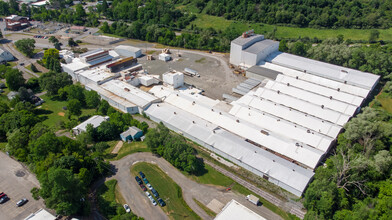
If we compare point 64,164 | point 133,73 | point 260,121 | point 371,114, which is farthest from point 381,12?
point 64,164

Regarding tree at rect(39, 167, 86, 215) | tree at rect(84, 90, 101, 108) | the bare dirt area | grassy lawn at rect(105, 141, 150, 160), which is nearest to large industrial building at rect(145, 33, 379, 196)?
the bare dirt area

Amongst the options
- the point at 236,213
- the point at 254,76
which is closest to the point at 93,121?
the point at 236,213

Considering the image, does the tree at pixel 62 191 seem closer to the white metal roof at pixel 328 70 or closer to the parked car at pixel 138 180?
the parked car at pixel 138 180

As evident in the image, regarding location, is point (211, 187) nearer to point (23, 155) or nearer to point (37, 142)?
point (37, 142)

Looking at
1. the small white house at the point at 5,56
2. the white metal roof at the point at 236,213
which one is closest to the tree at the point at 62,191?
the white metal roof at the point at 236,213

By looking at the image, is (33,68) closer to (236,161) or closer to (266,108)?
(236,161)

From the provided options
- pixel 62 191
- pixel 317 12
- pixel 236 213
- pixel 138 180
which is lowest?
pixel 138 180
